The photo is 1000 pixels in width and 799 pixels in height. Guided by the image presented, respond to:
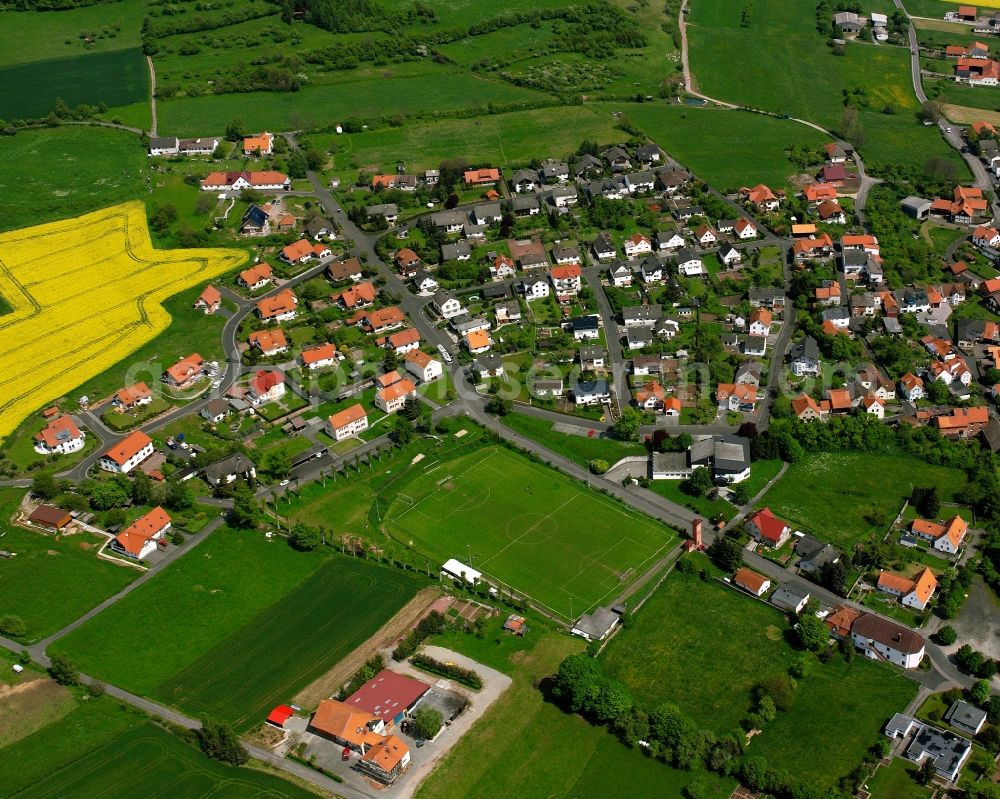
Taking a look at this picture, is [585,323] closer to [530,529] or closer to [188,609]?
[530,529]

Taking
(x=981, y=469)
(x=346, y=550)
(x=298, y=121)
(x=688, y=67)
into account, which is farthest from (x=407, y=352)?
(x=688, y=67)

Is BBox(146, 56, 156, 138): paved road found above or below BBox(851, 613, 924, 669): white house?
above

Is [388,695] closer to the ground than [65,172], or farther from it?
closer to the ground

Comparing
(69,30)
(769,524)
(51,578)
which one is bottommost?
(51,578)

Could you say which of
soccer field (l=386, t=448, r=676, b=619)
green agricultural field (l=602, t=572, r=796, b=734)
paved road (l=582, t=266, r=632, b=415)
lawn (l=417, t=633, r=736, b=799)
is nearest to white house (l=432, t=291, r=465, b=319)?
paved road (l=582, t=266, r=632, b=415)

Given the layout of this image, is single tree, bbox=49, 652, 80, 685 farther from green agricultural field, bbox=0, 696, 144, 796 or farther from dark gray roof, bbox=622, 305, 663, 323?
dark gray roof, bbox=622, 305, 663, 323

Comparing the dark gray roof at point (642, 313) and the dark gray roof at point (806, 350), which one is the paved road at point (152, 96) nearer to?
the dark gray roof at point (642, 313)

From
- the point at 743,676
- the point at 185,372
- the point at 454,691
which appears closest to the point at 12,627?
the point at 454,691
